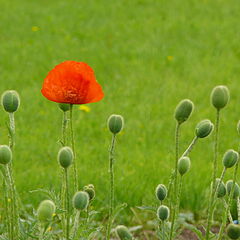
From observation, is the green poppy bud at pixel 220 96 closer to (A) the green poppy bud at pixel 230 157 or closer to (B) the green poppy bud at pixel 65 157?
(A) the green poppy bud at pixel 230 157

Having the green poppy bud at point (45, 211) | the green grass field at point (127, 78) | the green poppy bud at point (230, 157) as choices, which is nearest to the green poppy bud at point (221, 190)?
the green poppy bud at point (230, 157)

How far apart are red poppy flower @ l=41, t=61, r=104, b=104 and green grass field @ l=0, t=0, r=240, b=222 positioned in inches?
59.8

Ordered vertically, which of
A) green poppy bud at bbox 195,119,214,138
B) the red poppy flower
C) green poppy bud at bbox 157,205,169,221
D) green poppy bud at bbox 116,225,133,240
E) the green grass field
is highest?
the red poppy flower

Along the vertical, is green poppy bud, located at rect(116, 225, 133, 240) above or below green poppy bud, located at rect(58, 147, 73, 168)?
below

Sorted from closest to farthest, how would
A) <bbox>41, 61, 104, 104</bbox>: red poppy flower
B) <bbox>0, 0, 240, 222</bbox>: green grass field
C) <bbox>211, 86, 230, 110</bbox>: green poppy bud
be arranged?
1. <bbox>211, 86, 230, 110</bbox>: green poppy bud
2. <bbox>41, 61, 104, 104</bbox>: red poppy flower
3. <bbox>0, 0, 240, 222</bbox>: green grass field

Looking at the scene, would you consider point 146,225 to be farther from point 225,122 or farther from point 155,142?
point 225,122

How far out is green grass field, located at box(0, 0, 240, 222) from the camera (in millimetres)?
3479

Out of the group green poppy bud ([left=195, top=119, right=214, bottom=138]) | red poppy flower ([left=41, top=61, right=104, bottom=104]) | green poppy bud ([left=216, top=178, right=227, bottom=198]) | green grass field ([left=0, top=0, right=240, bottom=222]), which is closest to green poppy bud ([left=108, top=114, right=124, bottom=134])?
red poppy flower ([left=41, top=61, right=104, bottom=104])

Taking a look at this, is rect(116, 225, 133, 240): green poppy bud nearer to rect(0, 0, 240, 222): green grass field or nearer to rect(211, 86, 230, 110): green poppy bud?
rect(211, 86, 230, 110): green poppy bud

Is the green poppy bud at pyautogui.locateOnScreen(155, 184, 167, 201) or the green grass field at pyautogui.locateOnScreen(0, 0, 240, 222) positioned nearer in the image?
the green poppy bud at pyautogui.locateOnScreen(155, 184, 167, 201)

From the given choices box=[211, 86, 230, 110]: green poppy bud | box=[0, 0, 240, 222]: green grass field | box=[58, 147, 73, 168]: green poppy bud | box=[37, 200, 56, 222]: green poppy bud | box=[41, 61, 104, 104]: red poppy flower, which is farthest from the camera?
box=[0, 0, 240, 222]: green grass field

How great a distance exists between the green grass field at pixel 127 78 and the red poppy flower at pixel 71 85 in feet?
4.99

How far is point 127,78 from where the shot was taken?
5289 mm

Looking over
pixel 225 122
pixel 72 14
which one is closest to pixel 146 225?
A: pixel 225 122
